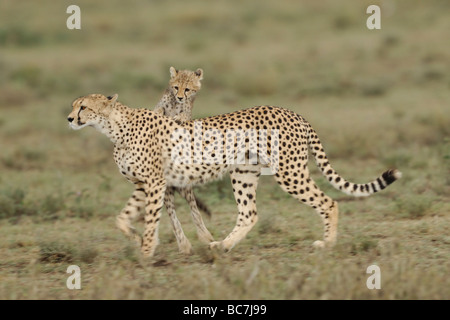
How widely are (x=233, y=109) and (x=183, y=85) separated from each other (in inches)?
220

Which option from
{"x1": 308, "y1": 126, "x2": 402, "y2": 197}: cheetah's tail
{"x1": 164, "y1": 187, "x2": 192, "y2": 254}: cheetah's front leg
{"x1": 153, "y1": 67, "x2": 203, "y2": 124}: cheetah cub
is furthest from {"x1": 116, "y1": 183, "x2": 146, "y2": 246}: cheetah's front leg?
{"x1": 308, "y1": 126, "x2": 402, "y2": 197}: cheetah's tail

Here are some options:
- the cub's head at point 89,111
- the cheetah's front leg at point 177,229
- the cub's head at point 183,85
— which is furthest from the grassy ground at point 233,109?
the cub's head at point 183,85

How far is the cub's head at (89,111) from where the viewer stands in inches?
240

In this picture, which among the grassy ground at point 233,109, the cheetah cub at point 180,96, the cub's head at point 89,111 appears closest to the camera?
the grassy ground at point 233,109

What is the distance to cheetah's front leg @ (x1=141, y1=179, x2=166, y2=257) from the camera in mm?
6137

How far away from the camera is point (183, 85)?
7262mm

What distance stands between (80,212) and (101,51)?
31.9 feet

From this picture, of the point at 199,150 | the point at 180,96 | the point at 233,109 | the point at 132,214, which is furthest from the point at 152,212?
the point at 233,109

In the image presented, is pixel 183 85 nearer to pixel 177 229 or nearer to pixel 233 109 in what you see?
pixel 177 229

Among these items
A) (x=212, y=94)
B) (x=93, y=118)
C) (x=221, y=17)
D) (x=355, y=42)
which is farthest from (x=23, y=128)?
(x=221, y=17)

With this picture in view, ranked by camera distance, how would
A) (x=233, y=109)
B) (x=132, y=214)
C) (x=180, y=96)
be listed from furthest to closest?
(x=233, y=109) → (x=180, y=96) → (x=132, y=214)

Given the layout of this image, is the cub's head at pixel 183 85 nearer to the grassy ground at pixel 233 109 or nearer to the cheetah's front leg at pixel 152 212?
the grassy ground at pixel 233 109
